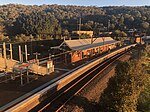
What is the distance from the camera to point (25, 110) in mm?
16234

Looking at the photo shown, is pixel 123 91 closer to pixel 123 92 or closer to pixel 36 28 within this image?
pixel 123 92

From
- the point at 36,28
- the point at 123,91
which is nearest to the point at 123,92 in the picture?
the point at 123,91

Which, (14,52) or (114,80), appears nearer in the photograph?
(114,80)

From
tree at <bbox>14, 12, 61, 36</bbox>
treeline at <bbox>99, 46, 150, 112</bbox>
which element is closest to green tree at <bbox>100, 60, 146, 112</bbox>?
treeline at <bbox>99, 46, 150, 112</bbox>

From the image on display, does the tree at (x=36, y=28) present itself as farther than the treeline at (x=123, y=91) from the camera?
Yes

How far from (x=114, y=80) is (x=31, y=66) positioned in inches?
438

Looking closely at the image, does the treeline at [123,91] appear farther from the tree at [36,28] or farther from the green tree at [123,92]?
the tree at [36,28]

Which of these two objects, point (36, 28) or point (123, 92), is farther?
point (36, 28)

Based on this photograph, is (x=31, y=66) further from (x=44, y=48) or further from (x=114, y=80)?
(x=44, y=48)

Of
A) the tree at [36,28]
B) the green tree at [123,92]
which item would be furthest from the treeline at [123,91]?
the tree at [36,28]

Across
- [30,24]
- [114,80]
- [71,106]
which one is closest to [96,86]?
[114,80]

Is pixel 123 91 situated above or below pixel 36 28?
below

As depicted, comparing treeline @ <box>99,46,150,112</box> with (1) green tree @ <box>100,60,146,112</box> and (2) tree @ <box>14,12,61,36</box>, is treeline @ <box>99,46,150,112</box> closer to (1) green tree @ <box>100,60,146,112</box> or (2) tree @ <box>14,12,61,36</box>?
(1) green tree @ <box>100,60,146,112</box>

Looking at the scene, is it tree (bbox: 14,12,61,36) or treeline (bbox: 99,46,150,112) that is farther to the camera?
tree (bbox: 14,12,61,36)
